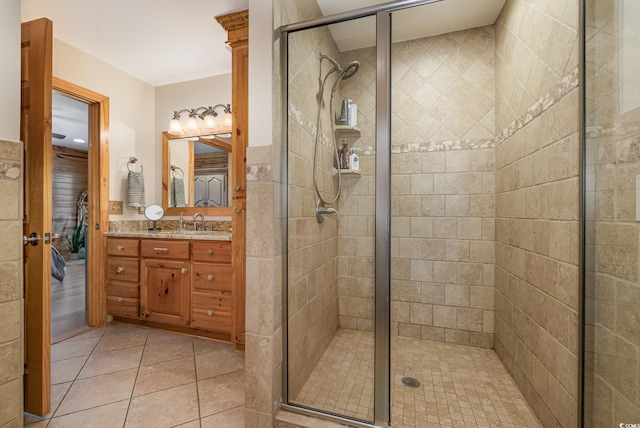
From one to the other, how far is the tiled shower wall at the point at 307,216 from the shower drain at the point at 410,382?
0.53 metres

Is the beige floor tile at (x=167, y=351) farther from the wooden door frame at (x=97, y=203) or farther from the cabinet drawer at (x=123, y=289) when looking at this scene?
the wooden door frame at (x=97, y=203)

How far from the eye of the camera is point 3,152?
112cm

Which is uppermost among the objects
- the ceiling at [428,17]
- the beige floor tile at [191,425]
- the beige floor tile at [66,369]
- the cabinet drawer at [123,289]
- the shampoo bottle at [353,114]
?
the ceiling at [428,17]

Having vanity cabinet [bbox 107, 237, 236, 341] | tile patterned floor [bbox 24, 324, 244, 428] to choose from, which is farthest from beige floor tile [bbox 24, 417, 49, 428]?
vanity cabinet [bbox 107, 237, 236, 341]

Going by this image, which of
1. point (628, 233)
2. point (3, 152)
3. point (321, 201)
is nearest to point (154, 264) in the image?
point (3, 152)

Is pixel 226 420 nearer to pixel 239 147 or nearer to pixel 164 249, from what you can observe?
pixel 164 249

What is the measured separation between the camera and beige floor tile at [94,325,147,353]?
2.12m

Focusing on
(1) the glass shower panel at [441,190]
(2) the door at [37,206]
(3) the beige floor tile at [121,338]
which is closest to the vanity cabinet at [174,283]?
(3) the beige floor tile at [121,338]

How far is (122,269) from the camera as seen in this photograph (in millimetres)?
2492

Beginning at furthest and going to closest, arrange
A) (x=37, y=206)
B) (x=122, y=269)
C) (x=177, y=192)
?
1. (x=177, y=192)
2. (x=122, y=269)
3. (x=37, y=206)

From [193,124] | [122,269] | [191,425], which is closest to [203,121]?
[193,124]

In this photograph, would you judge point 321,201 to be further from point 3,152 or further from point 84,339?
point 84,339

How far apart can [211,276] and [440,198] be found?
1.94 metres

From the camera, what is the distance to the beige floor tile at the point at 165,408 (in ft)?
4.44
